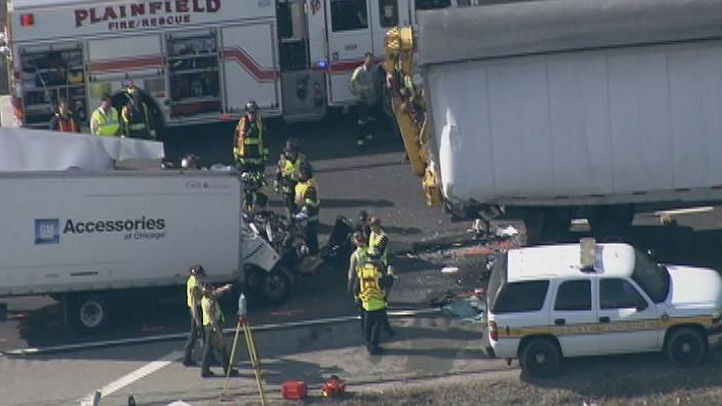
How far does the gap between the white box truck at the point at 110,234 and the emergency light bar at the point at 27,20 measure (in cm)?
701

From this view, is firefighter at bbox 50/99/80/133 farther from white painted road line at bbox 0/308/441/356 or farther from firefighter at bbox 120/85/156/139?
white painted road line at bbox 0/308/441/356

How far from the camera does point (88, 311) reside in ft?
75.2

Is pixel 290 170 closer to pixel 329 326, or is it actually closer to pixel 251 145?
pixel 251 145

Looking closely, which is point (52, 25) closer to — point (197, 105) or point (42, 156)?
point (197, 105)

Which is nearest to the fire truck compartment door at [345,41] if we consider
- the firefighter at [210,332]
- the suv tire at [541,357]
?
the firefighter at [210,332]

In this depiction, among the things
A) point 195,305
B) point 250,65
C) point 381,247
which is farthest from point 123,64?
point 381,247

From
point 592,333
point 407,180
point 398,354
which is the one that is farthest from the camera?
point 407,180

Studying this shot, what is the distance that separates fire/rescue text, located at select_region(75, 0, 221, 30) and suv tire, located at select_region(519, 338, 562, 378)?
11.2m

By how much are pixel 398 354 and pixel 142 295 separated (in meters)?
3.81

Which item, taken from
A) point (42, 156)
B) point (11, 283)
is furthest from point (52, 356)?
point (42, 156)

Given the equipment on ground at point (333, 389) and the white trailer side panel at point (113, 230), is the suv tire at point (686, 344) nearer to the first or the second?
the equipment on ground at point (333, 389)

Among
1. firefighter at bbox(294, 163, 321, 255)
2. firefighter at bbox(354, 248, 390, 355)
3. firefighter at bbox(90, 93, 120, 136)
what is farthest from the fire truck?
firefighter at bbox(354, 248, 390, 355)

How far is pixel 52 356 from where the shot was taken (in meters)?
22.3

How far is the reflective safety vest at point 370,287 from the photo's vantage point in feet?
69.6
